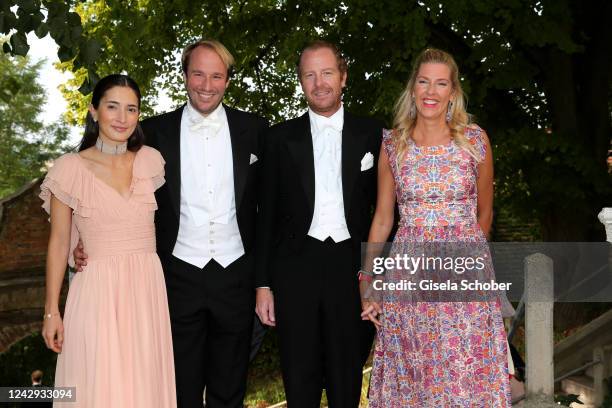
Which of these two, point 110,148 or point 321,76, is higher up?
point 321,76

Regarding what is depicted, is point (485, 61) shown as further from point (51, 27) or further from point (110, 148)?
point (110, 148)

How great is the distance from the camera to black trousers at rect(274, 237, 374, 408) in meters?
3.99

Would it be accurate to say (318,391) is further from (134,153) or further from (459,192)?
(134,153)

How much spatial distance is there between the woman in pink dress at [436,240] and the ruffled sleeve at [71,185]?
142 cm

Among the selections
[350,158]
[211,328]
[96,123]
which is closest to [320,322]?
[211,328]

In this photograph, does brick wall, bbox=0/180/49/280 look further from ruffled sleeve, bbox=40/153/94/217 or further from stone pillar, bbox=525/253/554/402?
ruffled sleeve, bbox=40/153/94/217

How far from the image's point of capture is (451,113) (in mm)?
3914

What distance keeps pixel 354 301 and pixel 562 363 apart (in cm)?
561

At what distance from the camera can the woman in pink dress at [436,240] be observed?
3717 mm

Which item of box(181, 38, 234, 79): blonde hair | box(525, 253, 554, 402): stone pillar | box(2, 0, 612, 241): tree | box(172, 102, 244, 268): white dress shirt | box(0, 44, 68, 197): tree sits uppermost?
box(0, 44, 68, 197): tree

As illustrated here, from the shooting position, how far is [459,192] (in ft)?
12.5

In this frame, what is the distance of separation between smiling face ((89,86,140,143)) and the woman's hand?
93 cm

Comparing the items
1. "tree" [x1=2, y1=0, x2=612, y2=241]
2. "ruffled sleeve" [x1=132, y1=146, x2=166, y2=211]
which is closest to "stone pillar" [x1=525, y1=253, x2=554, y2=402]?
"ruffled sleeve" [x1=132, y1=146, x2=166, y2=211]

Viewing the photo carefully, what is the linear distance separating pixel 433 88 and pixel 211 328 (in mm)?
1721
